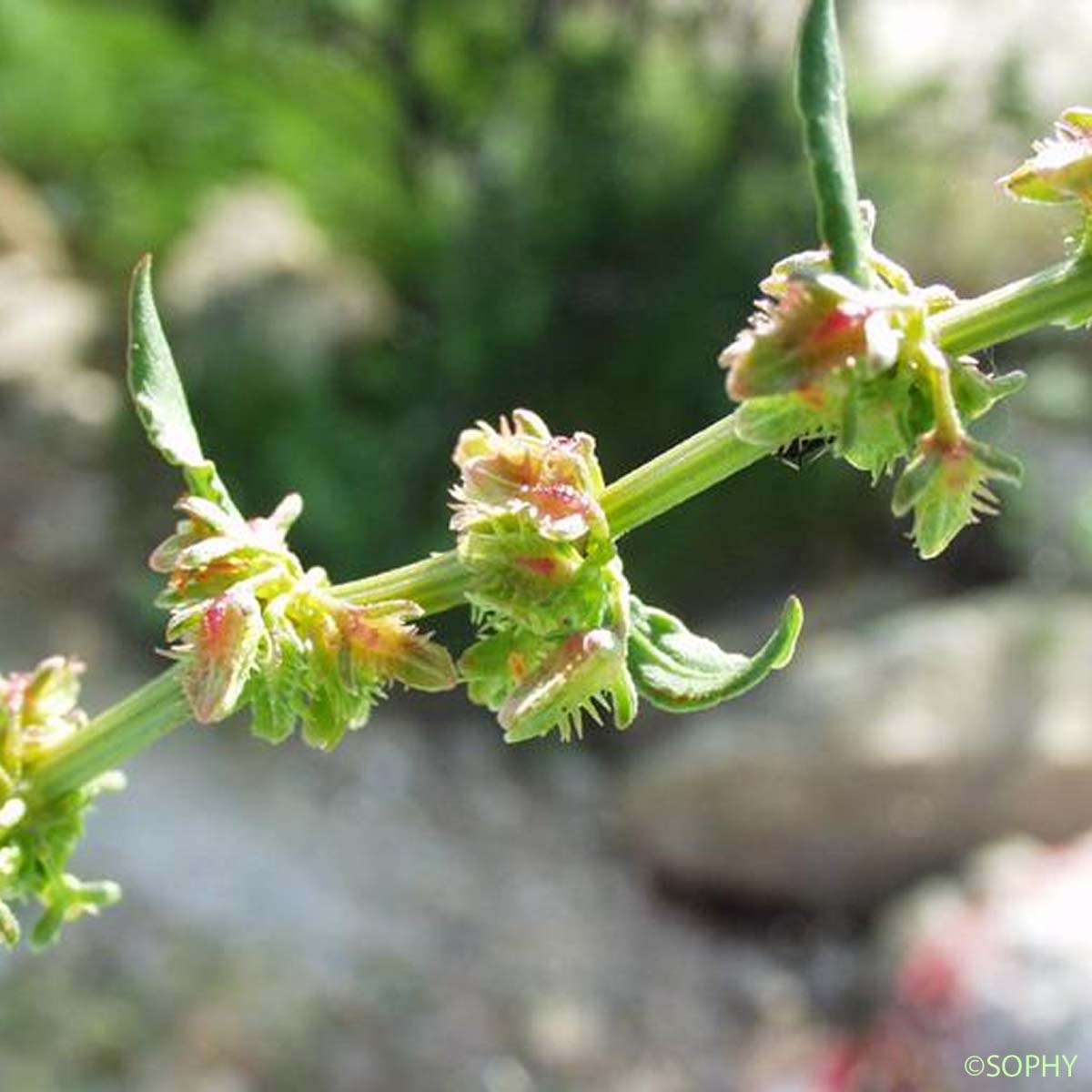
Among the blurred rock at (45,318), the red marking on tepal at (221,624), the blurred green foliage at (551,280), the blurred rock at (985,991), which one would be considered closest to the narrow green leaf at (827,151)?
the red marking on tepal at (221,624)

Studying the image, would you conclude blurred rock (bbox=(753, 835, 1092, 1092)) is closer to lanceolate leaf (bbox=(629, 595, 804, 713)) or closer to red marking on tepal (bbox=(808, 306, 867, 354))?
lanceolate leaf (bbox=(629, 595, 804, 713))

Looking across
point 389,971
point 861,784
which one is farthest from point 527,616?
point 861,784

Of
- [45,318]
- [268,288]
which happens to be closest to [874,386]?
[268,288]

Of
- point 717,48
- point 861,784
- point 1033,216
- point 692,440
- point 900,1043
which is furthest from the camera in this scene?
point 717,48

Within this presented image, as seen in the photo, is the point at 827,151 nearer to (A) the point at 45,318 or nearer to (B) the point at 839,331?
(B) the point at 839,331

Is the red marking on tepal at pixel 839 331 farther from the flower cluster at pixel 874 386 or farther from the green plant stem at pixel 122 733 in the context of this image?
the green plant stem at pixel 122 733

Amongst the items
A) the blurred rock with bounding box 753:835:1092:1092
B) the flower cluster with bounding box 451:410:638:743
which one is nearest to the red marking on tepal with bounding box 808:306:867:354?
the flower cluster with bounding box 451:410:638:743

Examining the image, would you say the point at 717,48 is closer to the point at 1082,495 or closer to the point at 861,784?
the point at 1082,495
